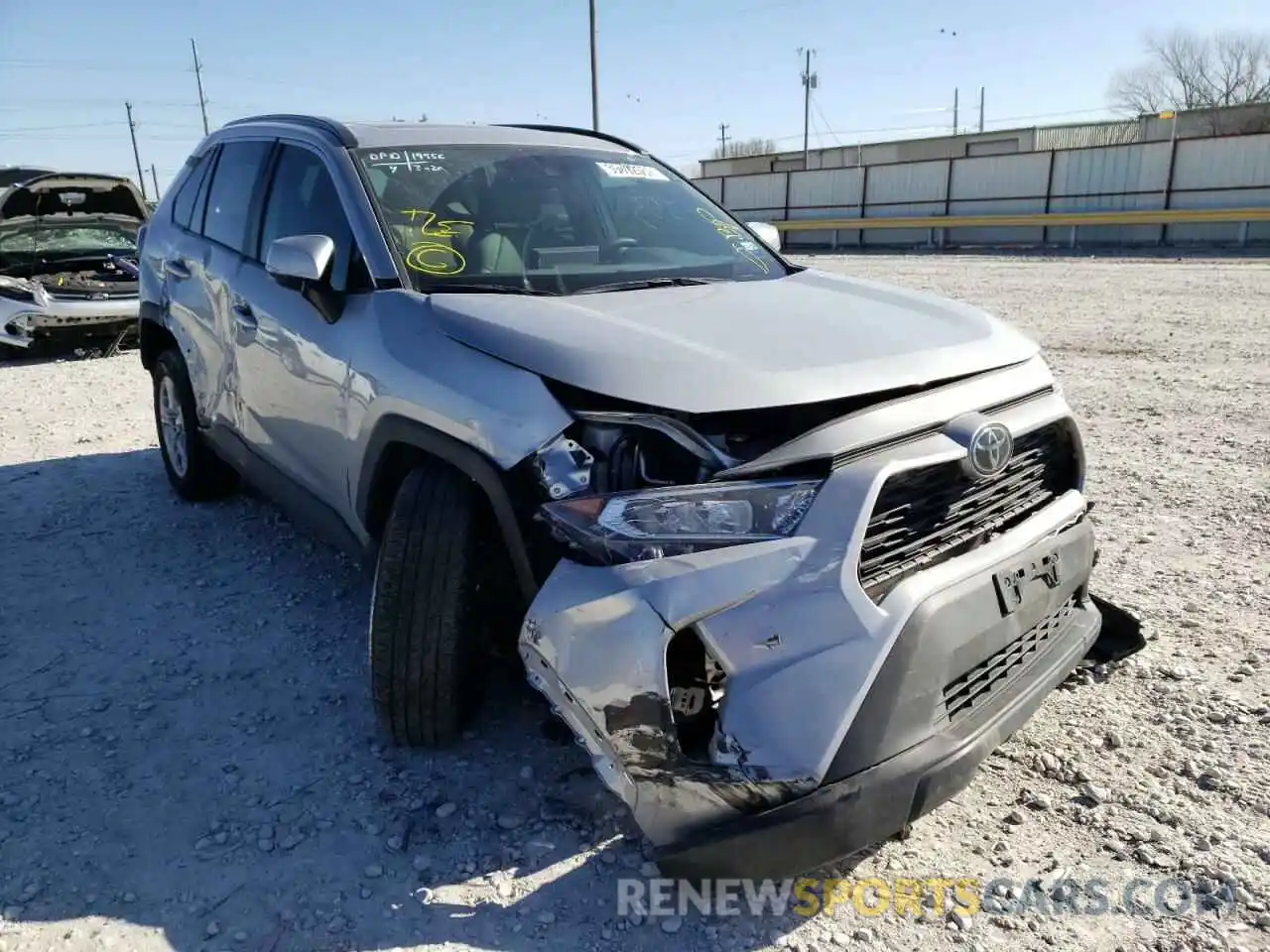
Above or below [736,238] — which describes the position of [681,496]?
below

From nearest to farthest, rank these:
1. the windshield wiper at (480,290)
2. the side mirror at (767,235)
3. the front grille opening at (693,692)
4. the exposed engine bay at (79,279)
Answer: the front grille opening at (693,692), the windshield wiper at (480,290), the side mirror at (767,235), the exposed engine bay at (79,279)

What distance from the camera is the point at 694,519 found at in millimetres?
2111

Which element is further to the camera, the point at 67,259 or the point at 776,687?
the point at 67,259

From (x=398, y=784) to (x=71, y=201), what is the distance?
35.8 ft

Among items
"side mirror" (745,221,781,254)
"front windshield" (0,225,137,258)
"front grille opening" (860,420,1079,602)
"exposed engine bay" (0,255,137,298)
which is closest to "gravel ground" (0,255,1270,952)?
"front grille opening" (860,420,1079,602)

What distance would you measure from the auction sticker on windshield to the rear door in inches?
44.3

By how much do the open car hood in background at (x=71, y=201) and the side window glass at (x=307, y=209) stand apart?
8100 mm

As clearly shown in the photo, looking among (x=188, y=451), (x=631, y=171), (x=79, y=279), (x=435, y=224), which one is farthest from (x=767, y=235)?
(x=79, y=279)

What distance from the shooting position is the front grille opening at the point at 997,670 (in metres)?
2.22

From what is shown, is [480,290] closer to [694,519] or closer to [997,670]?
[694,519]

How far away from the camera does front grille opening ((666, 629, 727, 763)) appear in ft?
7.07

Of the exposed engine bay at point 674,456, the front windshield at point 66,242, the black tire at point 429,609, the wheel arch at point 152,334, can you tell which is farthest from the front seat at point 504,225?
the front windshield at point 66,242

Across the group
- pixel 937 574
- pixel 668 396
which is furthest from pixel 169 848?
pixel 937 574

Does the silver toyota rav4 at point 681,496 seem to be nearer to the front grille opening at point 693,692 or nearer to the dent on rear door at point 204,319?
the front grille opening at point 693,692
